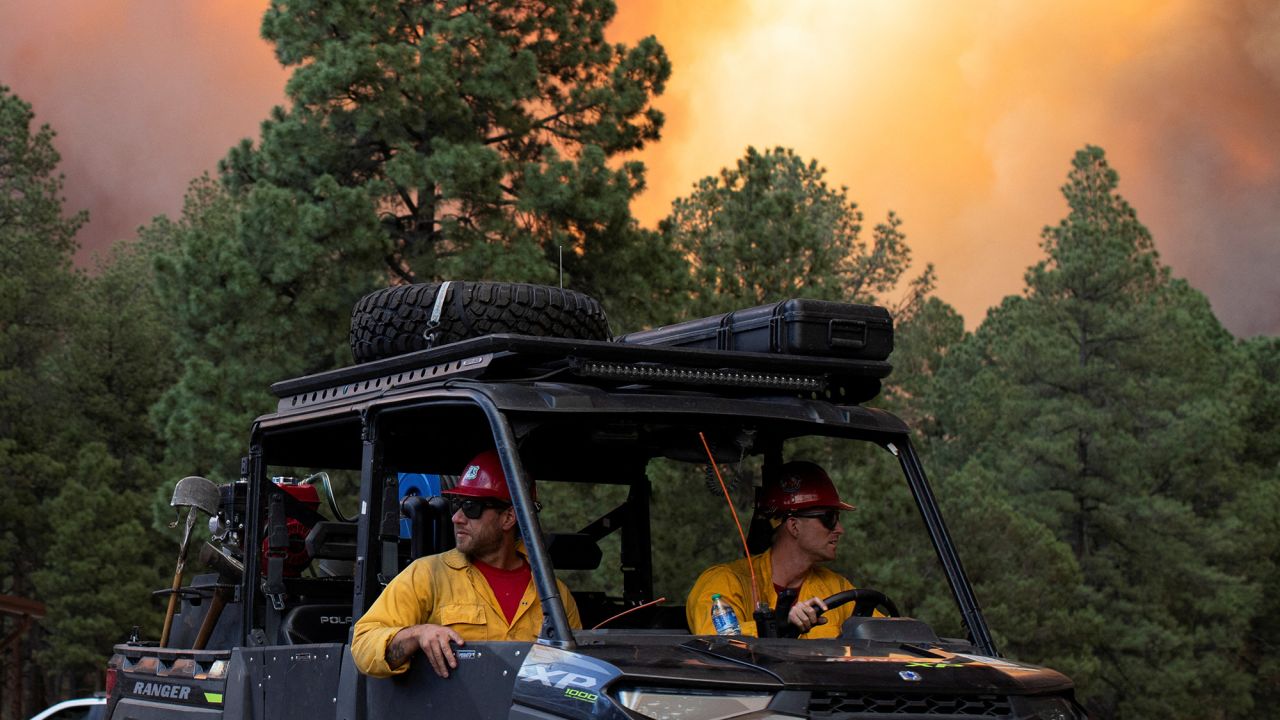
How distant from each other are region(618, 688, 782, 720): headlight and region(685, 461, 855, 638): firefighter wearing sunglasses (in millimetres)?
1926

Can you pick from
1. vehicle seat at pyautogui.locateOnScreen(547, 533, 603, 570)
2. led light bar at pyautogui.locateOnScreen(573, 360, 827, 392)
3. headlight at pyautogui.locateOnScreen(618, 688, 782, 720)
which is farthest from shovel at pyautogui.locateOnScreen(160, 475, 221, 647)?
headlight at pyautogui.locateOnScreen(618, 688, 782, 720)

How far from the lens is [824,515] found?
648cm

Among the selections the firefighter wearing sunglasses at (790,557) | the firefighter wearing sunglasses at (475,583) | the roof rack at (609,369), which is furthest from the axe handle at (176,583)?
the firefighter wearing sunglasses at (790,557)

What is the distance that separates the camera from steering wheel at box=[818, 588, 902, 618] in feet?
18.6

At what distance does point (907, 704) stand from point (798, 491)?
6.49 ft

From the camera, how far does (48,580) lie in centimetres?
3259

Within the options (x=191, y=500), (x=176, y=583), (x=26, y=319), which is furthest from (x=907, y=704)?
(x=26, y=319)

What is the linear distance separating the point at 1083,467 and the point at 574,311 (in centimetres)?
3277

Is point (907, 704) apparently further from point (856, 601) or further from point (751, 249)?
point (751, 249)

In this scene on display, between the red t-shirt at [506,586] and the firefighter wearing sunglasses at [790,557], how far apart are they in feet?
2.97

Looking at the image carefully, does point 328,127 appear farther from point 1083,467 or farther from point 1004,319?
point 1004,319

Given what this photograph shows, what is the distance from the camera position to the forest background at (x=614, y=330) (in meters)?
22.7

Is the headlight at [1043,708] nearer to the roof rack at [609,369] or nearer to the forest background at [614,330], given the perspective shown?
the roof rack at [609,369]

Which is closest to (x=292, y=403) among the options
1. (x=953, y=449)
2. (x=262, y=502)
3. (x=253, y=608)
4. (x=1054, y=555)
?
(x=262, y=502)
